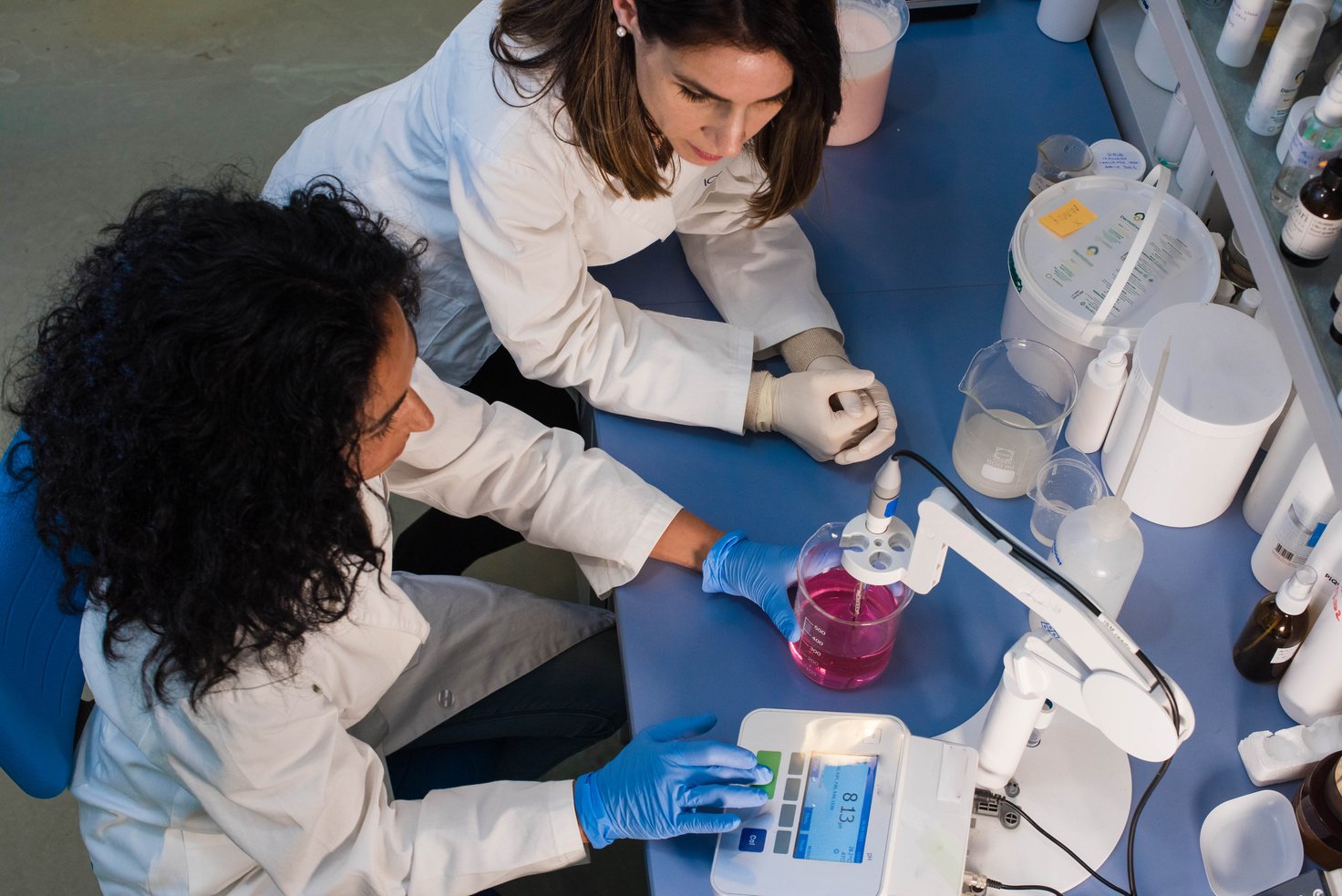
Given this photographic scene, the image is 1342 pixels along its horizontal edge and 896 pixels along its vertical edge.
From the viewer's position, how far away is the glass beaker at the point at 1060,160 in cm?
169

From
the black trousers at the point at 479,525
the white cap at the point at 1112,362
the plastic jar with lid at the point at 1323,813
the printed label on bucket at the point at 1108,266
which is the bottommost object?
the black trousers at the point at 479,525

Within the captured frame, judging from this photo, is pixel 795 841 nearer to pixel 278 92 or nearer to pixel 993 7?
pixel 993 7

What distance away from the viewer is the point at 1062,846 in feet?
3.81

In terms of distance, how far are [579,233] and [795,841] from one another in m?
0.81

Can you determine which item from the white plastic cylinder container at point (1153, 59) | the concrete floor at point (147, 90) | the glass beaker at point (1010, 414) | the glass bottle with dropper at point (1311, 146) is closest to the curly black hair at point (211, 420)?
the glass beaker at point (1010, 414)

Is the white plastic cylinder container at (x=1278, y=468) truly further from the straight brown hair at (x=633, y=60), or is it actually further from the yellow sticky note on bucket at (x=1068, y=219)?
the straight brown hair at (x=633, y=60)

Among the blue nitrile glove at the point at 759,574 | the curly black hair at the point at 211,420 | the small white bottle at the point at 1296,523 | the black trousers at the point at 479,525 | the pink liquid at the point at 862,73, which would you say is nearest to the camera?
the curly black hair at the point at 211,420

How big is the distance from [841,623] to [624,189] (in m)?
0.60

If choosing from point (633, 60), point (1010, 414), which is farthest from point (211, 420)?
point (1010, 414)

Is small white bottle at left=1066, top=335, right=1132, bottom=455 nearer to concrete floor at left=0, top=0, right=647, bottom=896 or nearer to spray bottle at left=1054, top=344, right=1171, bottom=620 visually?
spray bottle at left=1054, top=344, right=1171, bottom=620

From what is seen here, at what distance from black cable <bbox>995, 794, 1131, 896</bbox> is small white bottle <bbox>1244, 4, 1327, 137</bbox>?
0.69 metres

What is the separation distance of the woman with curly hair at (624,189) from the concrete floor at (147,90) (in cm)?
150

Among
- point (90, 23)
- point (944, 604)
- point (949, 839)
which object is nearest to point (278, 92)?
point (90, 23)

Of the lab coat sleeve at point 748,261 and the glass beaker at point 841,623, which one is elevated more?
the lab coat sleeve at point 748,261
